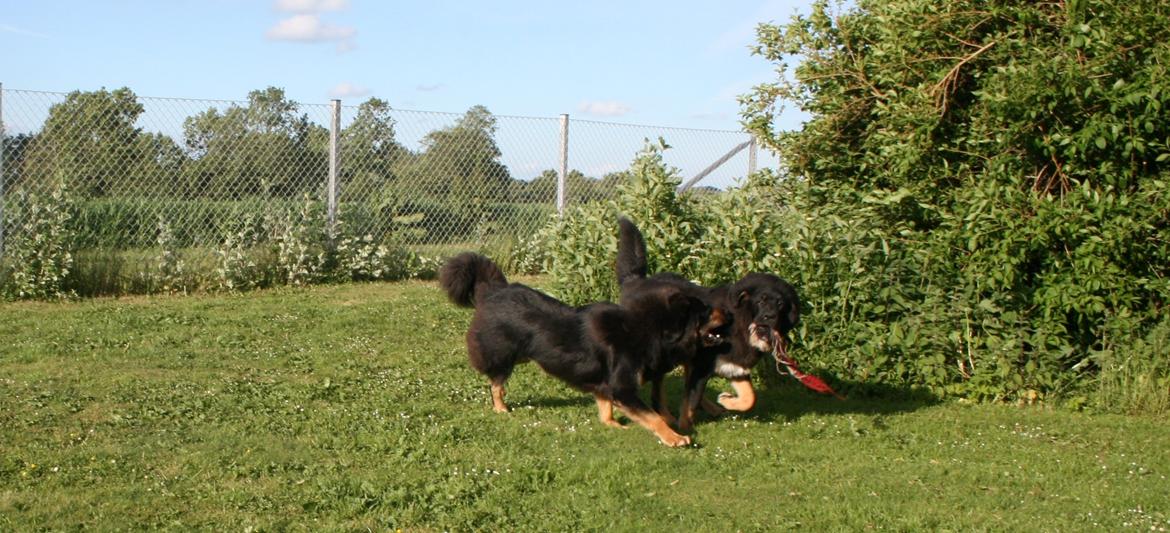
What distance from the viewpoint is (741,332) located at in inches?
293

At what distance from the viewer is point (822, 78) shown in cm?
949

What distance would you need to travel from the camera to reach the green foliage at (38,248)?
37.2 ft

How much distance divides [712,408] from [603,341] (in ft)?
3.75

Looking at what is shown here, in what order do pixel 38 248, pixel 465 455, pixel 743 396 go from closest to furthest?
pixel 465 455 → pixel 743 396 → pixel 38 248

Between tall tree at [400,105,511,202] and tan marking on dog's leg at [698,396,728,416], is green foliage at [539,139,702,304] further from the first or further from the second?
tall tree at [400,105,511,202]

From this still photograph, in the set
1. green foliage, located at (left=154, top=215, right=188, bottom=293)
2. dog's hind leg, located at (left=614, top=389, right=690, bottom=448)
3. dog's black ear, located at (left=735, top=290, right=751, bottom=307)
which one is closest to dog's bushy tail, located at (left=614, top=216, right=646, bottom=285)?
dog's black ear, located at (left=735, top=290, right=751, bottom=307)

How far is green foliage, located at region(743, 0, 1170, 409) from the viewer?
7.45m

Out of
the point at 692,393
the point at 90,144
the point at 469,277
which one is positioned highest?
the point at 90,144

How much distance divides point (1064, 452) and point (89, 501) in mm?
5440

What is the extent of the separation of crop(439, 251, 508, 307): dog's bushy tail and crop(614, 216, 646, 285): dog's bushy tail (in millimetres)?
950

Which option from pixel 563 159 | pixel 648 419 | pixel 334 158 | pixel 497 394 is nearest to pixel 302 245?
pixel 334 158

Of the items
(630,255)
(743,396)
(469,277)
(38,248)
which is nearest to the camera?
(743,396)

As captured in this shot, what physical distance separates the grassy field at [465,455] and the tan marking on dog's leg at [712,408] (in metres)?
0.21

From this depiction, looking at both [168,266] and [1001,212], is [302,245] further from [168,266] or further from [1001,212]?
[1001,212]
